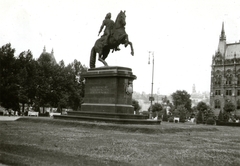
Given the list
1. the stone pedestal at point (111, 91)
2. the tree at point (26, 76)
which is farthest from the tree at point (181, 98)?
the stone pedestal at point (111, 91)

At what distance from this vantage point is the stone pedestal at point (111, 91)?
2234 cm

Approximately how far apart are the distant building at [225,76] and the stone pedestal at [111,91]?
4015 inches

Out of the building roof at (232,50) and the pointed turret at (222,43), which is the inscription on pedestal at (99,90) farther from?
the pointed turret at (222,43)

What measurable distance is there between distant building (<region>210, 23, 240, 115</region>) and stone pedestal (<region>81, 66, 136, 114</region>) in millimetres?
101984

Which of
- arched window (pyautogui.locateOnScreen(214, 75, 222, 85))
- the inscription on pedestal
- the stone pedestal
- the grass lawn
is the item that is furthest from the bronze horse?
arched window (pyautogui.locateOnScreen(214, 75, 222, 85))

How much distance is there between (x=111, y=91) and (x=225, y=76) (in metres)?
110

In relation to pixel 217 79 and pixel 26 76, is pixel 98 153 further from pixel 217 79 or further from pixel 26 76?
pixel 217 79

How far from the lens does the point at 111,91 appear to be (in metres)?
22.5

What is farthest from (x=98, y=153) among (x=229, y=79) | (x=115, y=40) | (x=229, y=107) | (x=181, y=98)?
(x=181, y=98)

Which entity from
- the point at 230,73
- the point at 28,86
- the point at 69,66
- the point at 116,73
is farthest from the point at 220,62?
the point at 116,73

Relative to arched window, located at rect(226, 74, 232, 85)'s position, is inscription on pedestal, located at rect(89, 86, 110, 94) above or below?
below

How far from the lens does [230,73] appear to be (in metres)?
123

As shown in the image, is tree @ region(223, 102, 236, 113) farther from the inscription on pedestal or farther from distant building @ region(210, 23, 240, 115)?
the inscription on pedestal

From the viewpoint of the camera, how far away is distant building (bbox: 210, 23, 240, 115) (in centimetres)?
12000
